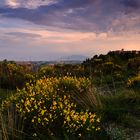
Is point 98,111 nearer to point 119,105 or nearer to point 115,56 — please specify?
point 119,105

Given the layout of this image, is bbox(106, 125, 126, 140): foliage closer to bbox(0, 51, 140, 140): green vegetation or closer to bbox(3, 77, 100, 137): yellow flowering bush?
bbox(0, 51, 140, 140): green vegetation

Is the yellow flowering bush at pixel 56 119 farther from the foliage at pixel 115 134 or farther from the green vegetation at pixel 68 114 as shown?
the foliage at pixel 115 134

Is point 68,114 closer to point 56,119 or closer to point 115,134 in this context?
point 56,119

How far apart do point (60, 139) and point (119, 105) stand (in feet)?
11.3

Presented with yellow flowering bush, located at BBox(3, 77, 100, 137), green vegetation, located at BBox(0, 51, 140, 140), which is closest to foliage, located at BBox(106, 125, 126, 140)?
green vegetation, located at BBox(0, 51, 140, 140)

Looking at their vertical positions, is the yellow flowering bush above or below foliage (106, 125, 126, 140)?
above

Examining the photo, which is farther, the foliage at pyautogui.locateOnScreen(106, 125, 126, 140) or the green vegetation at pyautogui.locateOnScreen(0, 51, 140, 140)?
the foliage at pyautogui.locateOnScreen(106, 125, 126, 140)


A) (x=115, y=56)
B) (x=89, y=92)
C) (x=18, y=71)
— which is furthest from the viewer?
(x=115, y=56)

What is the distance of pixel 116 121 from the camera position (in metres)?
9.71

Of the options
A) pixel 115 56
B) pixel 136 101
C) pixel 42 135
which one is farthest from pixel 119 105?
pixel 115 56

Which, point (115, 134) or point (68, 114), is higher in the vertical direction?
point (68, 114)

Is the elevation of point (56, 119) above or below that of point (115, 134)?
above

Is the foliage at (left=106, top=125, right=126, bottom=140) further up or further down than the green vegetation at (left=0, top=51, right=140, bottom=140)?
further down

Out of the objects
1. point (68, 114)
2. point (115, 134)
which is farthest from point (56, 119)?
point (115, 134)
